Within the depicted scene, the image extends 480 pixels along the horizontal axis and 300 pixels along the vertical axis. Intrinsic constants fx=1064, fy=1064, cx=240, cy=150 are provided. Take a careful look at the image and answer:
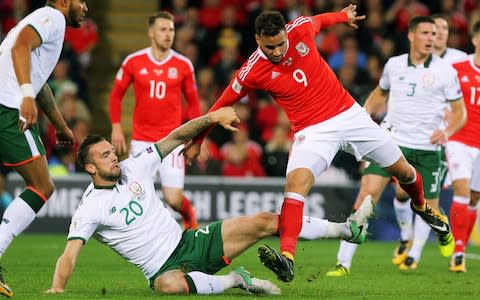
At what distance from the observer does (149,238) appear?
8695 mm

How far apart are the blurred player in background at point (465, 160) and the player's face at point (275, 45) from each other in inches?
147

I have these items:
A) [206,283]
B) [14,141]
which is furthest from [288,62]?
[14,141]

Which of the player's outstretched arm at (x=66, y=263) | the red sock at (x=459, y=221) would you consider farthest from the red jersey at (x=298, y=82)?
the red sock at (x=459, y=221)

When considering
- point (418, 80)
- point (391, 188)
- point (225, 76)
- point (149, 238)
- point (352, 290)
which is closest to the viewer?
point (149, 238)

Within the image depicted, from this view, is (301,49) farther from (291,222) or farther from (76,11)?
(76,11)

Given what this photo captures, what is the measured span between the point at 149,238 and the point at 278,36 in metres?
2.06

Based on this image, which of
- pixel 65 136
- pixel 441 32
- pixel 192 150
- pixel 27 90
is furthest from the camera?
pixel 441 32

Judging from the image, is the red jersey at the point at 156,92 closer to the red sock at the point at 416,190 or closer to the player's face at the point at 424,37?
the player's face at the point at 424,37

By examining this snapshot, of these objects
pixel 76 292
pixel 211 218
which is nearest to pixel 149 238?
pixel 76 292

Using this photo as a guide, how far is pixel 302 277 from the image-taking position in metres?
10.8

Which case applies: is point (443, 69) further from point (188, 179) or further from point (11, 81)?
point (188, 179)

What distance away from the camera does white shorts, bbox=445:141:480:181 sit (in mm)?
12141

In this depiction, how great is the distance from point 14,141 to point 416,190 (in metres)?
3.79

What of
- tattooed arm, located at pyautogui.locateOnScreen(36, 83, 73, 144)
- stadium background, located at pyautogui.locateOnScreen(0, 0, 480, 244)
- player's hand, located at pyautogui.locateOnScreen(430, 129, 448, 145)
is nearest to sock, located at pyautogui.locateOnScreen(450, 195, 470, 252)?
player's hand, located at pyautogui.locateOnScreen(430, 129, 448, 145)
